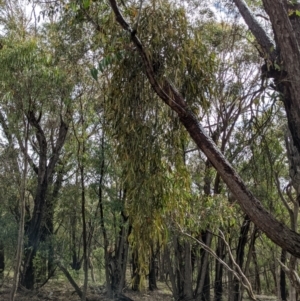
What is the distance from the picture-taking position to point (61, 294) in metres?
13.9

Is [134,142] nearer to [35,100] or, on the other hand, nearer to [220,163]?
[220,163]

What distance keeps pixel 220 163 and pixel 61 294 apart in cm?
1214

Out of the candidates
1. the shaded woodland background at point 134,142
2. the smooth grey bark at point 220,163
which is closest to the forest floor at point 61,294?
the shaded woodland background at point 134,142

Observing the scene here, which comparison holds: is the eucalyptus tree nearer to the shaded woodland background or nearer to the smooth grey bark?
the shaded woodland background

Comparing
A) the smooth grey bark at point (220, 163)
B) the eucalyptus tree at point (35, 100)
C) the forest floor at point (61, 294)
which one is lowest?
the forest floor at point (61, 294)

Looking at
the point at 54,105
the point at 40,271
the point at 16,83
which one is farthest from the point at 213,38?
the point at 40,271

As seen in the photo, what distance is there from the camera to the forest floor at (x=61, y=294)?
12727 mm

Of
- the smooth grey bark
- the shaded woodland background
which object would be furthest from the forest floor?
the smooth grey bark

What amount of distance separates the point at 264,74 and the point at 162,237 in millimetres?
A: 1986

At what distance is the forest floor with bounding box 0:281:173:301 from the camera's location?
41.8 ft

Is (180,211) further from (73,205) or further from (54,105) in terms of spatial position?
(73,205)

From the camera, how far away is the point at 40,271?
13203mm

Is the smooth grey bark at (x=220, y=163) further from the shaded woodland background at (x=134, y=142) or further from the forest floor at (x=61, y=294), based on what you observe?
the forest floor at (x=61, y=294)

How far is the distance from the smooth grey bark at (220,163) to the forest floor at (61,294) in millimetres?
10467
